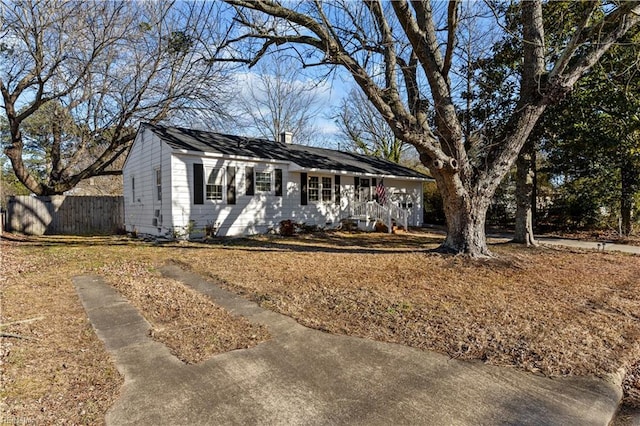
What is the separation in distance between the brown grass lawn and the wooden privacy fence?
8.61 metres

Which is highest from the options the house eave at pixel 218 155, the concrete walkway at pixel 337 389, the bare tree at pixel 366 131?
the bare tree at pixel 366 131

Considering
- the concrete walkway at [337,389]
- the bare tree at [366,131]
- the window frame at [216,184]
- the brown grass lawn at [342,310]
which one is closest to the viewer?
the concrete walkway at [337,389]

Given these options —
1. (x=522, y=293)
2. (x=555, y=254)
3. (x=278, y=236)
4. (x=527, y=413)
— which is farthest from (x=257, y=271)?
(x=555, y=254)

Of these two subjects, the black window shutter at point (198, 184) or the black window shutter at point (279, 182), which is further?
the black window shutter at point (279, 182)

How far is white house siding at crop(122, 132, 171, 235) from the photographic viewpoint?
11.9 meters

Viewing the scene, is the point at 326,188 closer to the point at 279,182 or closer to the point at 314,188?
the point at 314,188

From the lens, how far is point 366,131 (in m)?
26.8

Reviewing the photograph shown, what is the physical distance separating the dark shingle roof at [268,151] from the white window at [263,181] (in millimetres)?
683

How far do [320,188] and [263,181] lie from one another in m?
2.80

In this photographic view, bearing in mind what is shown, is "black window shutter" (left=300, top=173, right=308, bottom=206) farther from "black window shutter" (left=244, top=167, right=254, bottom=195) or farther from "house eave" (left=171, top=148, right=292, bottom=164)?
"black window shutter" (left=244, top=167, right=254, bottom=195)

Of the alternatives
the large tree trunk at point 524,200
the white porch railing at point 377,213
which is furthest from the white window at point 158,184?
the large tree trunk at point 524,200

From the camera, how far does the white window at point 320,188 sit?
1514cm

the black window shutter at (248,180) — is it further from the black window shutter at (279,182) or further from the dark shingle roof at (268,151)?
the black window shutter at (279,182)

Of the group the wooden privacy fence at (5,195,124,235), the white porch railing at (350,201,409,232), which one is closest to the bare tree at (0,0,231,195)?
the wooden privacy fence at (5,195,124,235)
